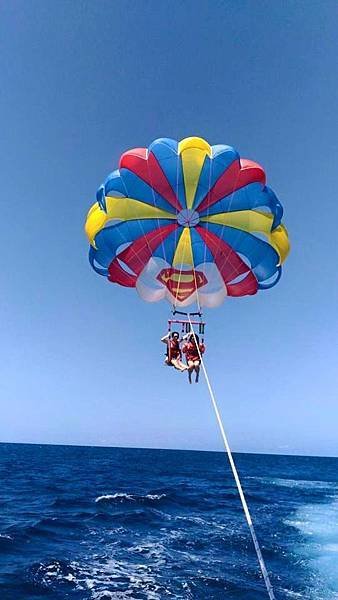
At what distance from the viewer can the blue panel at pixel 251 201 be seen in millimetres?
10383

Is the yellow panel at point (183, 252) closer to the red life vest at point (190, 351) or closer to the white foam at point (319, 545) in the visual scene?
the red life vest at point (190, 351)

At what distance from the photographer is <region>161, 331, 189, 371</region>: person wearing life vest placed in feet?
33.7

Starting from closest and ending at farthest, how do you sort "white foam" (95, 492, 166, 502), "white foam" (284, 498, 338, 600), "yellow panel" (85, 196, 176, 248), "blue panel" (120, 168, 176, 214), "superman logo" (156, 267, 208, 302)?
"blue panel" (120, 168, 176, 214) → "yellow panel" (85, 196, 176, 248) → "white foam" (284, 498, 338, 600) → "superman logo" (156, 267, 208, 302) → "white foam" (95, 492, 166, 502)

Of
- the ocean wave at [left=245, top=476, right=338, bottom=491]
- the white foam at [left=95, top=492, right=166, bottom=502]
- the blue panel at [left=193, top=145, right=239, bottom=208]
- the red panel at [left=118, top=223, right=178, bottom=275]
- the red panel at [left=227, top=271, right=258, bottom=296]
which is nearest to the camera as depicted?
the blue panel at [left=193, top=145, right=239, bottom=208]

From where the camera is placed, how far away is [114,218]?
426 inches

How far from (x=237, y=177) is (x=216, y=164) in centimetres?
60

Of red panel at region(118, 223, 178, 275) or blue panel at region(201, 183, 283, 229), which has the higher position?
blue panel at region(201, 183, 283, 229)

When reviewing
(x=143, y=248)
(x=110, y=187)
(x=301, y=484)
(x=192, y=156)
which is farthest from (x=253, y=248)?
(x=301, y=484)

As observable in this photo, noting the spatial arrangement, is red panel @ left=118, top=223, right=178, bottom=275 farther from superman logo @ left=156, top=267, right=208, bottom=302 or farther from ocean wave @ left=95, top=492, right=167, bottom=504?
ocean wave @ left=95, top=492, right=167, bottom=504

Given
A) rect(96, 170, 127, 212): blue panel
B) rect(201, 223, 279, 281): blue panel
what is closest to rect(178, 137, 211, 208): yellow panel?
rect(201, 223, 279, 281): blue panel

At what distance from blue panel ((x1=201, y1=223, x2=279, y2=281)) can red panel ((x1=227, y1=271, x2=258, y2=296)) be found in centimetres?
28

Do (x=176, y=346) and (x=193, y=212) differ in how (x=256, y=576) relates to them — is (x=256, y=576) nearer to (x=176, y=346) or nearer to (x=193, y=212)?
(x=176, y=346)

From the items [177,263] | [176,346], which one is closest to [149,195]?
[177,263]

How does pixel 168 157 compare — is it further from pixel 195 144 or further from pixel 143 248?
pixel 143 248
